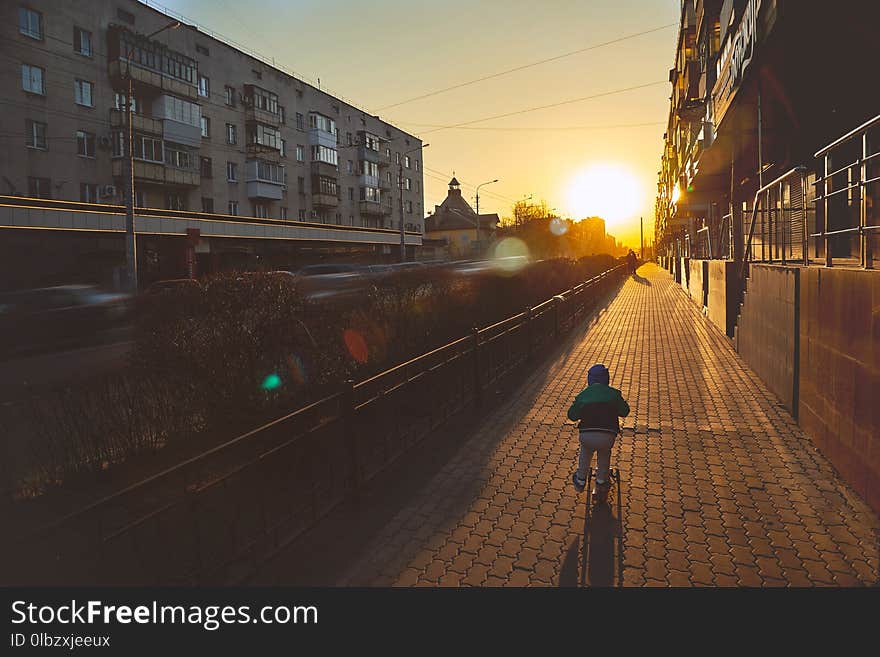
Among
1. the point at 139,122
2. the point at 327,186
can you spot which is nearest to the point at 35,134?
the point at 139,122

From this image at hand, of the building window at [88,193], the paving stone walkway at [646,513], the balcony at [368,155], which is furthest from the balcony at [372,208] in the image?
the paving stone walkway at [646,513]

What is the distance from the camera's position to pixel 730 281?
13266mm

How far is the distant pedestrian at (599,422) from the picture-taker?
487 centimetres

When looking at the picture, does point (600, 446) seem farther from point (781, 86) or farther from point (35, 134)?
point (35, 134)

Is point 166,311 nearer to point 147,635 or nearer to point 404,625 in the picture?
point 147,635

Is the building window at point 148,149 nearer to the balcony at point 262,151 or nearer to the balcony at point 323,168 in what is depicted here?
the balcony at point 262,151

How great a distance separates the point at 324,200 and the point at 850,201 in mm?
44487

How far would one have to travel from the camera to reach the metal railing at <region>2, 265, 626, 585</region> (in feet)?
9.34

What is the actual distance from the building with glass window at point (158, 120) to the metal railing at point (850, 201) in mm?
26179

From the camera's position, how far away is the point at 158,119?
32.6 metres

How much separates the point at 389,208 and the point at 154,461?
184 feet

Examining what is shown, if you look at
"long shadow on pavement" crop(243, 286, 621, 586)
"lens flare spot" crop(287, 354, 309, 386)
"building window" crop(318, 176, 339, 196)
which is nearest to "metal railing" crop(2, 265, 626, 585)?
"long shadow on pavement" crop(243, 286, 621, 586)

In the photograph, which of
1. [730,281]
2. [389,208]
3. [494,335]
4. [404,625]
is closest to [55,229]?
[494,335]

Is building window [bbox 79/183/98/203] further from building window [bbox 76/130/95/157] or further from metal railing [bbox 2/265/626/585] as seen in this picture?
metal railing [bbox 2/265/626/585]
